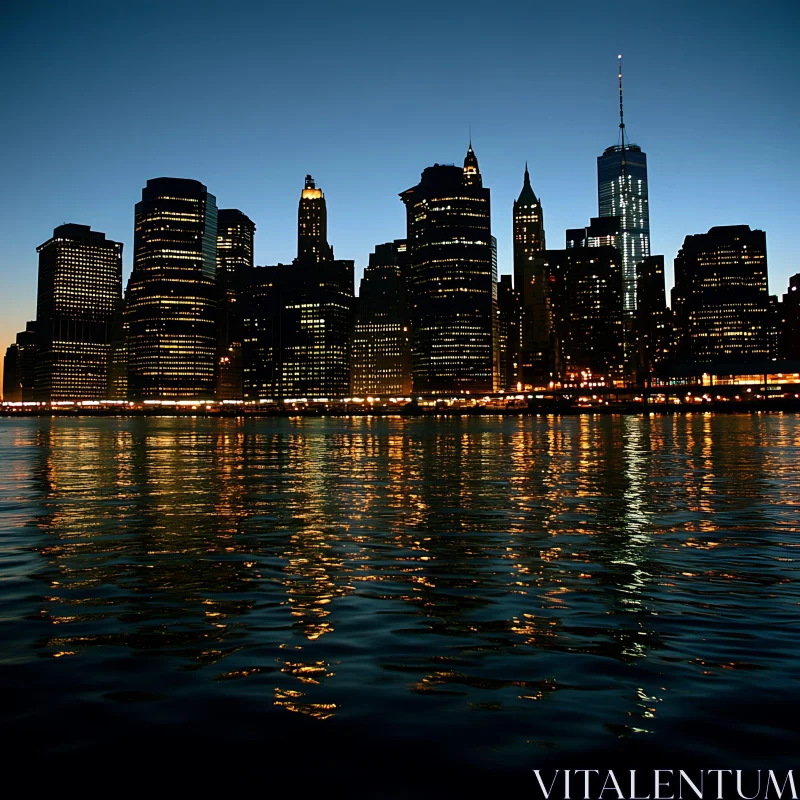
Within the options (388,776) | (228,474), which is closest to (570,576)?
(388,776)

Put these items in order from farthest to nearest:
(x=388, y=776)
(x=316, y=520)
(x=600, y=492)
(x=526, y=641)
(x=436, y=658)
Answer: (x=600, y=492)
(x=316, y=520)
(x=526, y=641)
(x=436, y=658)
(x=388, y=776)

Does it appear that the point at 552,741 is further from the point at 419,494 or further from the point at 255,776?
the point at 419,494

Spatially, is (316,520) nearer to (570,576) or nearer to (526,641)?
(570,576)

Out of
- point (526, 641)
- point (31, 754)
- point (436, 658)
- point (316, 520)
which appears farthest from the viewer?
point (316, 520)

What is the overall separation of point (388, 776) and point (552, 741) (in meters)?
2.21

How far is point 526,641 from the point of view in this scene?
13773 mm

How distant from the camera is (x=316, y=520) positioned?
31094 mm

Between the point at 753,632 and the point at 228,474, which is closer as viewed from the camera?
the point at 753,632

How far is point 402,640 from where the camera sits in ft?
45.8

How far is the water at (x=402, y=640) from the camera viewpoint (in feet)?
30.8

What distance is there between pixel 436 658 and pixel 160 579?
32.5 feet

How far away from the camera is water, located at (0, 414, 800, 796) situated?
9375 millimetres

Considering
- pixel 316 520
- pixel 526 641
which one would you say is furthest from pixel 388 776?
pixel 316 520

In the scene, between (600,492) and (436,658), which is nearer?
(436,658)
